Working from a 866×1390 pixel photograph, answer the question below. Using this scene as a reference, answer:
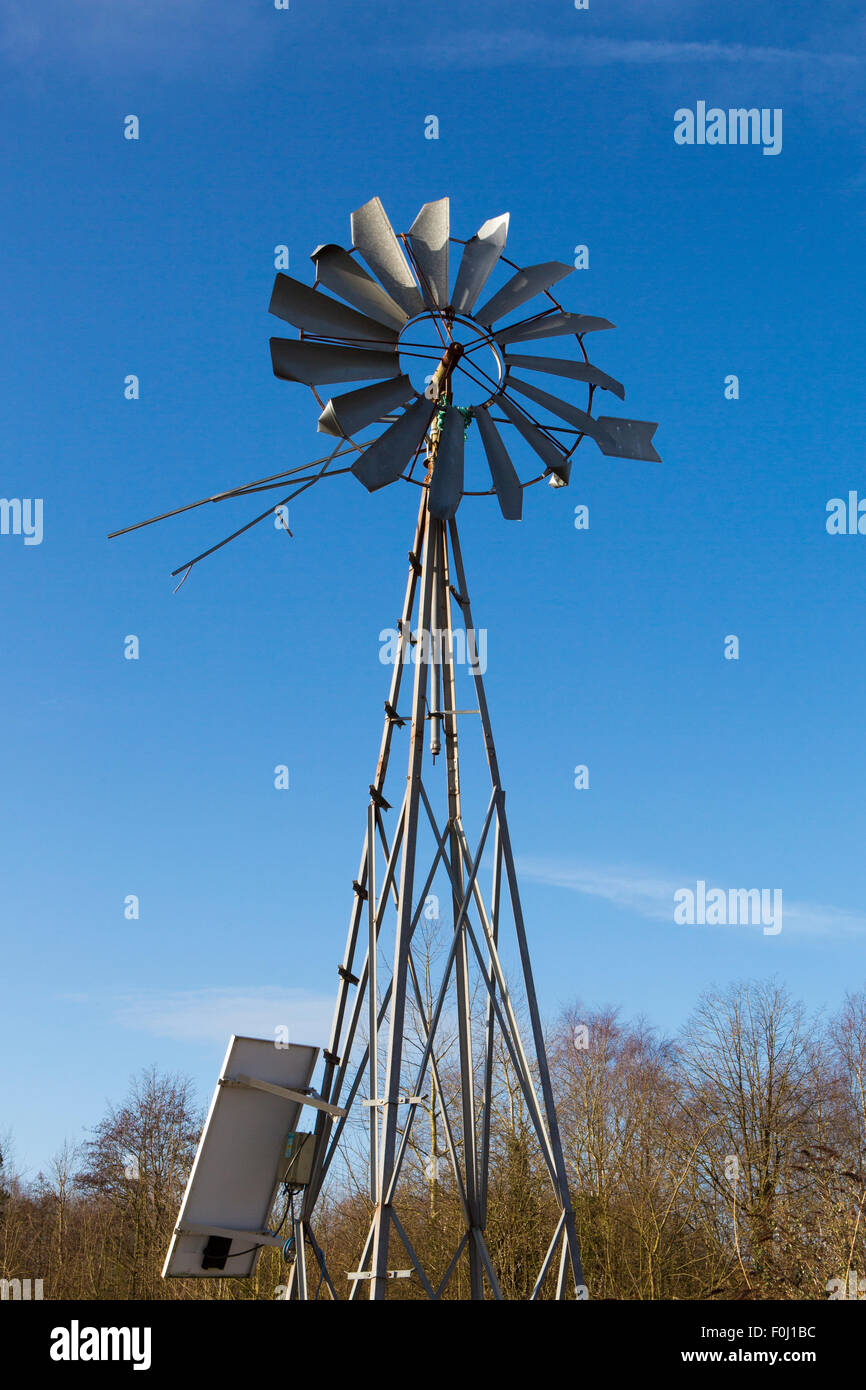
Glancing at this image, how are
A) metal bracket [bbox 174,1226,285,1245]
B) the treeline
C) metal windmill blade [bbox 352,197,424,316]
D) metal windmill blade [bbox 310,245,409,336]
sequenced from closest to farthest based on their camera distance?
metal bracket [bbox 174,1226,285,1245] < metal windmill blade [bbox 310,245,409,336] < metal windmill blade [bbox 352,197,424,316] < the treeline

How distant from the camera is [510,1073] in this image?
26.0 metres

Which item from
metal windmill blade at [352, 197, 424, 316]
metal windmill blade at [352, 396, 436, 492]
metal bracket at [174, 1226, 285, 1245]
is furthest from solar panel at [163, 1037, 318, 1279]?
metal windmill blade at [352, 197, 424, 316]

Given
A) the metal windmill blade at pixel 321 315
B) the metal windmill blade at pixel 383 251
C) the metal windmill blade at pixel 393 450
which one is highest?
the metal windmill blade at pixel 383 251

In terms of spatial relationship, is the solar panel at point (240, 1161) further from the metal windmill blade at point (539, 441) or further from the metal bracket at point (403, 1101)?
the metal windmill blade at point (539, 441)

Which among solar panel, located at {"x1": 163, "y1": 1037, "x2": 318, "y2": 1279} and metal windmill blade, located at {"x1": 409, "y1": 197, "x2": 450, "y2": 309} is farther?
metal windmill blade, located at {"x1": 409, "y1": 197, "x2": 450, "y2": 309}

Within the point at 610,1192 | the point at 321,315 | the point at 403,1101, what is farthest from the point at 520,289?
the point at 610,1192

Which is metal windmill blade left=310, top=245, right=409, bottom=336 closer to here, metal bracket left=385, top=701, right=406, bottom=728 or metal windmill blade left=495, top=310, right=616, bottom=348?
metal windmill blade left=495, top=310, right=616, bottom=348

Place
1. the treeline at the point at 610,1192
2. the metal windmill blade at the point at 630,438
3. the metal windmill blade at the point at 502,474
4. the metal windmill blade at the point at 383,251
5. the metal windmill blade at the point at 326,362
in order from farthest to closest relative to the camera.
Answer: the treeline at the point at 610,1192 < the metal windmill blade at the point at 630,438 < the metal windmill blade at the point at 502,474 < the metal windmill blade at the point at 383,251 < the metal windmill blade at the point at 326,362

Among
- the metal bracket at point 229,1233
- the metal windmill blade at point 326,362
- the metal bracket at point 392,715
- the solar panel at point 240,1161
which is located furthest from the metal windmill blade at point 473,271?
the metal bracket at point 229,1233

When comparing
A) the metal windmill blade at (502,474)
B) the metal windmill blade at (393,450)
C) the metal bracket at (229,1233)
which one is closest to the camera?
the metal bracket at (229,1233)
